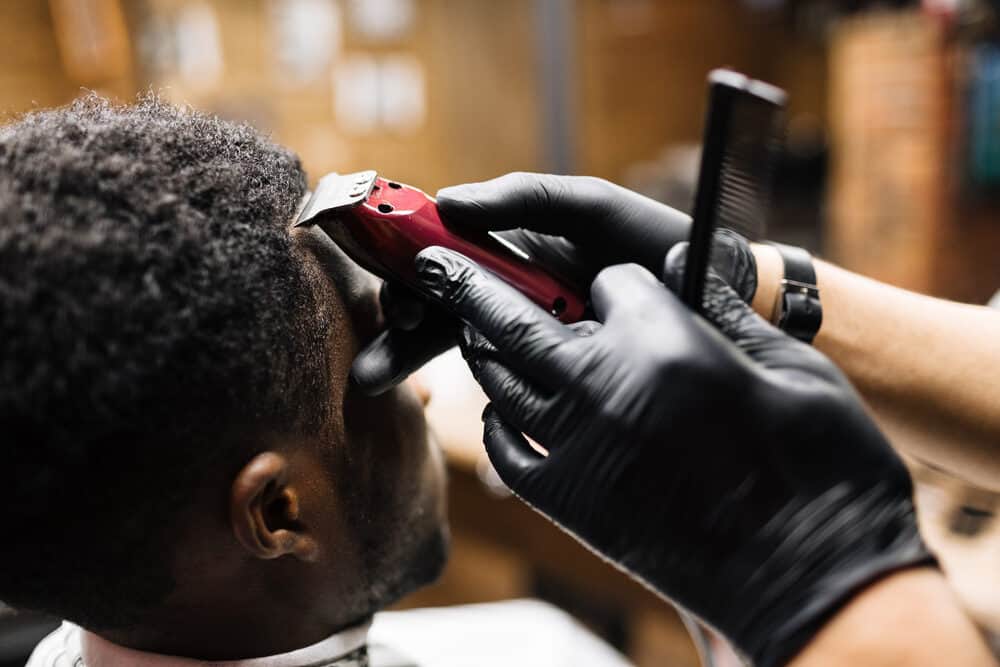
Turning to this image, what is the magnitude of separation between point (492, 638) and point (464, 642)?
6 cm

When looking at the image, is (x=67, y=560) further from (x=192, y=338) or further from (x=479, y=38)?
(x=479, y=38)

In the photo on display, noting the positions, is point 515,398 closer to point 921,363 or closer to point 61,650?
point 921,363

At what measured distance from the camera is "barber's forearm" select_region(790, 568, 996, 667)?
77 cm

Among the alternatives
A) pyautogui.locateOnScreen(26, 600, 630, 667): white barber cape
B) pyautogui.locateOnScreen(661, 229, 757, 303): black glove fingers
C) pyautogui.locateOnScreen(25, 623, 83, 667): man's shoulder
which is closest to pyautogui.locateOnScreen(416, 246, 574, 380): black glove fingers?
pyautogui.locateOnScreen(661, 229, 757, 303): black glove fingers

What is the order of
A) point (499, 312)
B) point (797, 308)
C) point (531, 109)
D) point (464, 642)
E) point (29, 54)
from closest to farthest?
point (499, 312)
point (797, 308)
point (464, 642)
point (29, 54)
point (531, 109)

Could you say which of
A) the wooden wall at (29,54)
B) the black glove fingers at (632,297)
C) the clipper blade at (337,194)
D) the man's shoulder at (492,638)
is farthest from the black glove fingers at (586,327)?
the wooden wall at (29,54)

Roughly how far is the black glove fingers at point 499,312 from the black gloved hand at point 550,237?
0.07m

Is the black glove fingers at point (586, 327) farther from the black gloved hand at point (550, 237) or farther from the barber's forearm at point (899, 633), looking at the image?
the barber's forearm at point (899, 633)

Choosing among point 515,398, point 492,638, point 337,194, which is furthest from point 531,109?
point 515,398

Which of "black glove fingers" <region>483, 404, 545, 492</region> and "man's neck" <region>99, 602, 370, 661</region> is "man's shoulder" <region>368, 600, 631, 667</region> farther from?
"black glove fingers" <region>483, 404, 545, 492</region>

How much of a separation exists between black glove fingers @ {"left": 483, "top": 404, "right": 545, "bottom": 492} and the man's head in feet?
0.62

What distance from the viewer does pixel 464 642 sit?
1.61 metres

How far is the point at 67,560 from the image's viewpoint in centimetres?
87

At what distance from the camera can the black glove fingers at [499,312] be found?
0.86 metres
